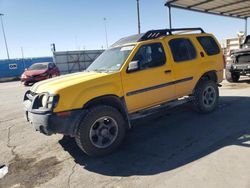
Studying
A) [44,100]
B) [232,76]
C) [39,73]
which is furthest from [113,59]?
[39,73]

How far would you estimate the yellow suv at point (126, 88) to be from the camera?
416 centimetres

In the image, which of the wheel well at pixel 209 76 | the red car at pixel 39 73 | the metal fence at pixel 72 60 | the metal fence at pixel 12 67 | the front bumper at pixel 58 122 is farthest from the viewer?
the metal fence at pixel 12 67

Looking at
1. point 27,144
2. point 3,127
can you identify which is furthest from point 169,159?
point 3,127

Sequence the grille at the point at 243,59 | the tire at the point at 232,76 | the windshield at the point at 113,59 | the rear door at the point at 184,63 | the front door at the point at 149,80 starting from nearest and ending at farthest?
the front door at the point at 149,80 < the windshield at the point at 113,59 < the rear door at the point at 184,63 < the grille at the point at 243,59 < the tire at the point at 232,76

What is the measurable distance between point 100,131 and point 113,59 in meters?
1.60

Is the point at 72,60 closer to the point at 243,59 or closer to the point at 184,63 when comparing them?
the point at 243,59

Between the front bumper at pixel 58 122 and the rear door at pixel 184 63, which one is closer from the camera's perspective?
the front bumper at pixel 58 122

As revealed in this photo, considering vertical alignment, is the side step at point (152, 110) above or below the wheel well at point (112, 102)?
below

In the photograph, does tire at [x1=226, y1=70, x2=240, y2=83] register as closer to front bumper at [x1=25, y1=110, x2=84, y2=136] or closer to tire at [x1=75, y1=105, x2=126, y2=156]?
tire at [x1=75, y1=105, x2=126, y2=156]

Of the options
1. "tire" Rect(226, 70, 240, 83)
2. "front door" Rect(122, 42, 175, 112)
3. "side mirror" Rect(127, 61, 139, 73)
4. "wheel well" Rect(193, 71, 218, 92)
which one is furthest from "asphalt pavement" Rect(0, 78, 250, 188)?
"tire" Rect(226, 70, 240, 83)

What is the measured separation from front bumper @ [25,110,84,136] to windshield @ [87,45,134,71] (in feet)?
4.07

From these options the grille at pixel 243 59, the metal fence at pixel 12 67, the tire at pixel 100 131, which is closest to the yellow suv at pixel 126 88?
the tire at pixel 100 131

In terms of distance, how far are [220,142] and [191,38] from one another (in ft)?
8.98

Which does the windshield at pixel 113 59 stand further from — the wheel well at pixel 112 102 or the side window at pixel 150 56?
the wheel well at pixel 112 102
